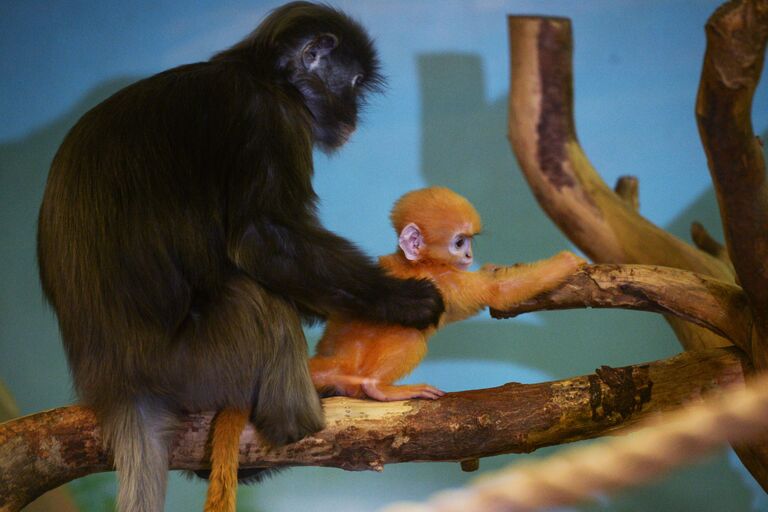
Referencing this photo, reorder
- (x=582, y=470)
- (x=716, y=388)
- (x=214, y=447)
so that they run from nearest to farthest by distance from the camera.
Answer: (x=582, y=470)
(x=214, y=447)
(x=716, y=388)

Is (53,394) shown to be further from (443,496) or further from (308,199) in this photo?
(443,496)

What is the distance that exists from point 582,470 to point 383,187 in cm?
317

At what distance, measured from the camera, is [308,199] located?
2150 mm

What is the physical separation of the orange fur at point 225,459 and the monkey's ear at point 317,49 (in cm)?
103

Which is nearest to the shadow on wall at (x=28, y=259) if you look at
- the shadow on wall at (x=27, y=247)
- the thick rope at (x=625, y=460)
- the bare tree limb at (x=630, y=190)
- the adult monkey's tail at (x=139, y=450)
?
the shadow on wall at (x=27, y=247)

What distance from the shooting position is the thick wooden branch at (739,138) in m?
1.66

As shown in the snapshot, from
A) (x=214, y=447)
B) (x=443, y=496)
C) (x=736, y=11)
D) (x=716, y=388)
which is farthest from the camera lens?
(x=716, y=388)

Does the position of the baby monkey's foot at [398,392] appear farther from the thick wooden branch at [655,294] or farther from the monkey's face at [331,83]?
the monkey's face at [331,83]

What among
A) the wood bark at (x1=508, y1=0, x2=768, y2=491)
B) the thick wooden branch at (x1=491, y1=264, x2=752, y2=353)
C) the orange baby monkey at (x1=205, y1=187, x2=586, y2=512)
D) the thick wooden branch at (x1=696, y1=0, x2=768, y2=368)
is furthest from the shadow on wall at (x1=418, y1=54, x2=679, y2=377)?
the thick wooden branch at (x1=696, y1=0, x2=768, y2=368)

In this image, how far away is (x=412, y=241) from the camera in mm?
2342

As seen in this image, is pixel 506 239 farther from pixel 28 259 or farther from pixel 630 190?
pixel 28 259

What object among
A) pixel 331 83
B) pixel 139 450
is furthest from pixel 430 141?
pixel 139 450

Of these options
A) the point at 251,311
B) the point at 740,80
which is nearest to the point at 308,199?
the point at 251,311

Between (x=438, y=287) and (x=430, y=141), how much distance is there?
177cm
